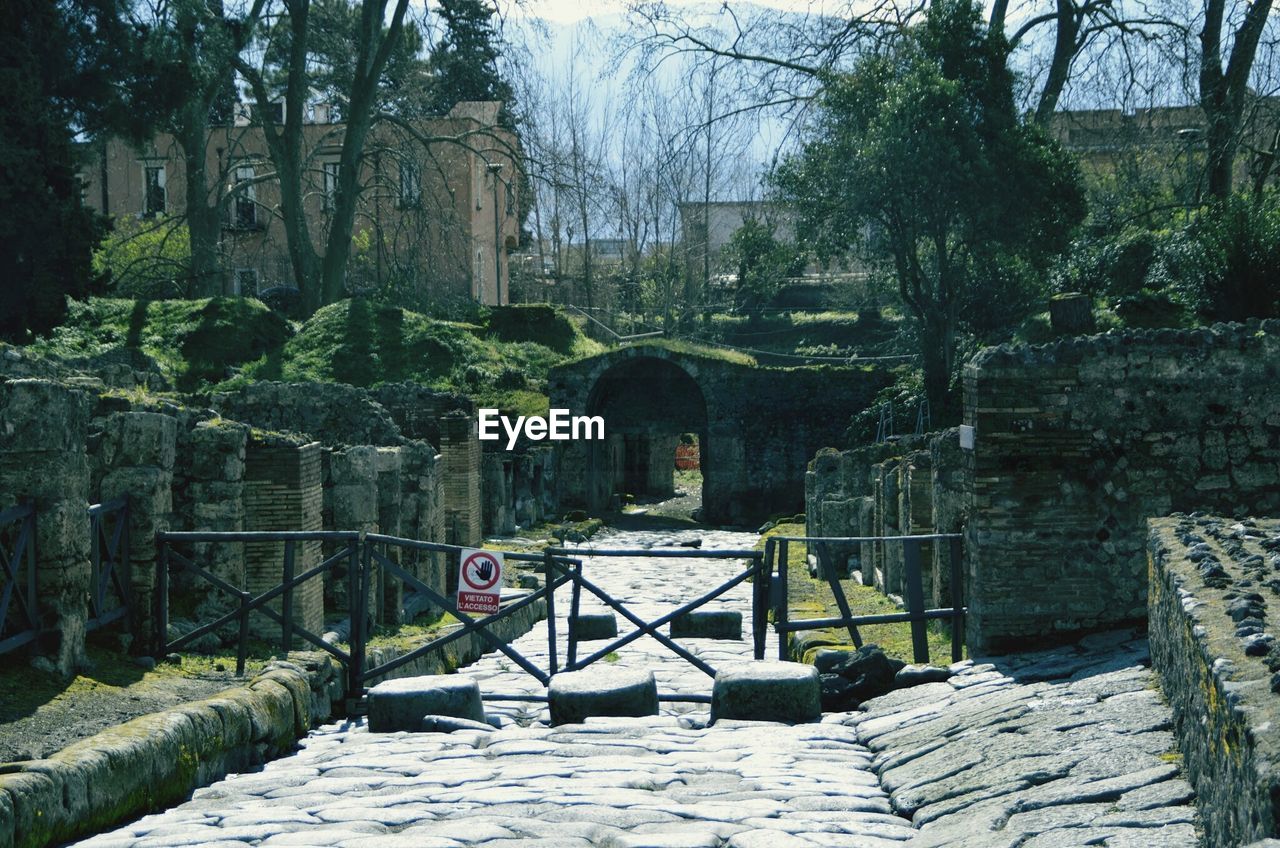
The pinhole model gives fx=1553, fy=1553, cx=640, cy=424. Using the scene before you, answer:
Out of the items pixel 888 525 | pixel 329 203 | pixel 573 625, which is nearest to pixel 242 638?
pixel 573 625

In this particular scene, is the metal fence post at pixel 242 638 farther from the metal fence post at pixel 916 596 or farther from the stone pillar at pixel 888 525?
the stone pillar at pixel 888 525

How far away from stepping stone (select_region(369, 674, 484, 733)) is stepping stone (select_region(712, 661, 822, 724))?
1.43 metres

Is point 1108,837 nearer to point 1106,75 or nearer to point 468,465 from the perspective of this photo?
point 468,465

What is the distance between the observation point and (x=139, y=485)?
372 inches

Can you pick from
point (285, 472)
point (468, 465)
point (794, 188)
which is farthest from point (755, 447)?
point (285, 472)

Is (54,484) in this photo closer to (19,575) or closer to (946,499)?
(19,575)

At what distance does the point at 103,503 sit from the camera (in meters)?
9.05

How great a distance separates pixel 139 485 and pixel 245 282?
125ft

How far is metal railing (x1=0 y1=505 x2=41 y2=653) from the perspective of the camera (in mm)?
7633

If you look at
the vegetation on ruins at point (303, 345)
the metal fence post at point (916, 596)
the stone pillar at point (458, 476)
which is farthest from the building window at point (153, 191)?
the metal fence post at point (916, 596)

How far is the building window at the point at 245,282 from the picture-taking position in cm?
4556

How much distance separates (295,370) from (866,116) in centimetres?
1238

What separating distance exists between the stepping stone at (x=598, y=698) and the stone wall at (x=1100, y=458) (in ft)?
7.28

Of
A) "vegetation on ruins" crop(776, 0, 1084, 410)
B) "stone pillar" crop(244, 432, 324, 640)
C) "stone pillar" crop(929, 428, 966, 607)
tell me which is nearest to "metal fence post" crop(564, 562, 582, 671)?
"stone pillar" crop(244, 432, 324, 640)
